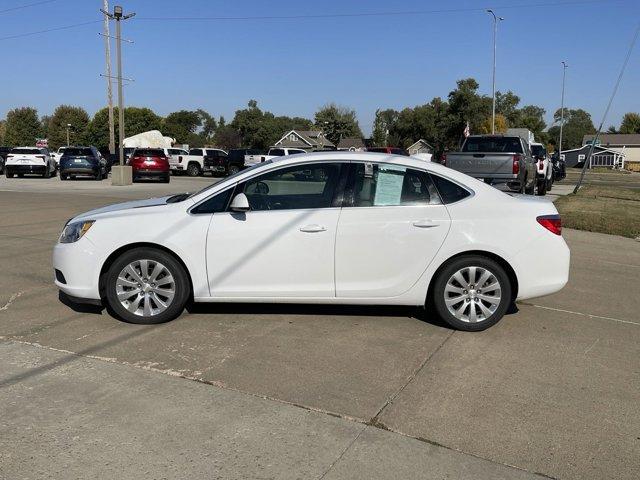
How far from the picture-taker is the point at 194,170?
123 ft

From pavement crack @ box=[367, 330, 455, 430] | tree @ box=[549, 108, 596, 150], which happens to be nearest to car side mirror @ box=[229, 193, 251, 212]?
pavement crack @ box=[367, 330, 455, 430]

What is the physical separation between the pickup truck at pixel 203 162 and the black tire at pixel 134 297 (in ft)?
106

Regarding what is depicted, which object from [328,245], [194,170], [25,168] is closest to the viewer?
[328,245]

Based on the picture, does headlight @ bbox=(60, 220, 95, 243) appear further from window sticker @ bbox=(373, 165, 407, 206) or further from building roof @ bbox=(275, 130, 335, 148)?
building roof @ bbox=(275, 130, 335, 148)

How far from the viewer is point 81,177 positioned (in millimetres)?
32031

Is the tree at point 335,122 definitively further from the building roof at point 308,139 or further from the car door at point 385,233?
the car door at point 385,233

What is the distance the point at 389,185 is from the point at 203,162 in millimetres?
32904

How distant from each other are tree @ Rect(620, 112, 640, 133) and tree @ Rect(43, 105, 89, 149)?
117737 millimetres

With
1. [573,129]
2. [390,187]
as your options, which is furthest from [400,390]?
[573,129]

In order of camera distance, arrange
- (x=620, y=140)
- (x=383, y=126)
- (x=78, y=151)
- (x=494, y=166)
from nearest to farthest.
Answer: (x=494, y=166), (x=78, y=151), (x=620, y=140), (x=383, y=126)

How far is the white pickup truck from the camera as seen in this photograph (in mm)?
30484

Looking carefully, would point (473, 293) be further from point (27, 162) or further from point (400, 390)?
point (27, 162)

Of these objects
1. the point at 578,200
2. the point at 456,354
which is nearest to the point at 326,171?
the point at 456,354

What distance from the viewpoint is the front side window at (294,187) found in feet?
17.8
